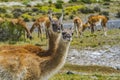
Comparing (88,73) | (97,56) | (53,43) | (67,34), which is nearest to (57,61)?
(53,43)

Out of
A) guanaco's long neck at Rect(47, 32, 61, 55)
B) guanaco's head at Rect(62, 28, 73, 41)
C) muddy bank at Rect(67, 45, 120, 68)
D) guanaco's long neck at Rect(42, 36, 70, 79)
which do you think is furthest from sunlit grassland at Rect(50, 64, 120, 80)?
guanaco's head at Rect(62, 28, 73, 41)

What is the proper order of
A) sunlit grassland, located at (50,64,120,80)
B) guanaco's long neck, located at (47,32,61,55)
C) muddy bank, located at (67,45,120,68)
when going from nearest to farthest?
guanaco's long neck, located at (47,32,61,55)
sunlit grassland, located at (50,64,120,80)
muddy bank, located at (67,45,120,68)

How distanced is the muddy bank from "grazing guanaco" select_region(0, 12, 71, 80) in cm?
818

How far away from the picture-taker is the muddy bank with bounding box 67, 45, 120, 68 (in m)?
19.9

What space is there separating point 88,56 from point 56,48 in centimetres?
1126

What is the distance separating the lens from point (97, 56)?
21734 millimetres

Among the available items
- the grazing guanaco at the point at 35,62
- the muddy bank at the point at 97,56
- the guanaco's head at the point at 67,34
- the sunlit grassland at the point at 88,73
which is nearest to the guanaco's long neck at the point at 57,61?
the grazing guanaco at the point at 35,62

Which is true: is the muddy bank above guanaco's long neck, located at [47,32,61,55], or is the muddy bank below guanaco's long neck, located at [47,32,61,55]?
below

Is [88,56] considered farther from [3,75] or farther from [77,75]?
[3,75]

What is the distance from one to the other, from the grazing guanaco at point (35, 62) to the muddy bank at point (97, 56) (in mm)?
8178

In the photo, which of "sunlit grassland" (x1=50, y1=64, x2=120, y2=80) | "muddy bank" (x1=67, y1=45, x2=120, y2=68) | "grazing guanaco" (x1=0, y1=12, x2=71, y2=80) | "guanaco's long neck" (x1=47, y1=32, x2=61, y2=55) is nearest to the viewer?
"grazing guanaco" (x1=0, y1=12, x2=71, y2=80)

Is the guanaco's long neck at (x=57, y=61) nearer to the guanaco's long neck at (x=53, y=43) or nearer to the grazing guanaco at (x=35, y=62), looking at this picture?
the grazing guanaco at (x=35, y=62)

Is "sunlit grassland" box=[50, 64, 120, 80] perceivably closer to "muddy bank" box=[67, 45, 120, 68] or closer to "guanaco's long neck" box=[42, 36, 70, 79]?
"muddy bank" box=[67, 45, 120, 68]

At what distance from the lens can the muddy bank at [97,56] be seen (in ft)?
65.4
